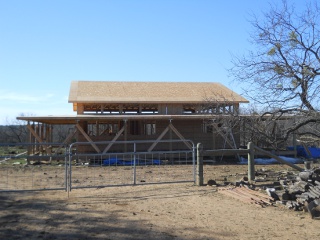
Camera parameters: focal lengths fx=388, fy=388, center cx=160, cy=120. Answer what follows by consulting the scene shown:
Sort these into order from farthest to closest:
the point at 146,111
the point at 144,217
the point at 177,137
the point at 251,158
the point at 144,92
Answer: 1. the point at 146,111
2. the point at 144,92
3. the point at 177,137
4. the point at 251,158
5. the point at 144,217

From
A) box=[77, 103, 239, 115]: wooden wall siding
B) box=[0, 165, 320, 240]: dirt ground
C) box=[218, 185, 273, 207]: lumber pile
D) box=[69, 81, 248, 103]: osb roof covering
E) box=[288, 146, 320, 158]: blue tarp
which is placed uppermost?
box=[69, 81, 248, 103]: osb roof covering

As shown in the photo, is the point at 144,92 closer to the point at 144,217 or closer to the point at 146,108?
the point at 146,108

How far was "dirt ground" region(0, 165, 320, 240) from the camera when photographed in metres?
6.98

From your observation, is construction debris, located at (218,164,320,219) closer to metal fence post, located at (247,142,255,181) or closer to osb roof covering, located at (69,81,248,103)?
metal fence post, located at (247,142,255,181)

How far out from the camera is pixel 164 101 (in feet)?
87.6

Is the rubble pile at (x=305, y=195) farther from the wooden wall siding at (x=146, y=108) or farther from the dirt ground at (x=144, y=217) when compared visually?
the wooden wall siding at (x=146, y=108)

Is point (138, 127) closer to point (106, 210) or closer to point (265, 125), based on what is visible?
point (265, 125)

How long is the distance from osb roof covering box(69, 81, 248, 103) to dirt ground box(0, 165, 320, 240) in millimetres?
15213

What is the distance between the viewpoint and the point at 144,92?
28.3 meters

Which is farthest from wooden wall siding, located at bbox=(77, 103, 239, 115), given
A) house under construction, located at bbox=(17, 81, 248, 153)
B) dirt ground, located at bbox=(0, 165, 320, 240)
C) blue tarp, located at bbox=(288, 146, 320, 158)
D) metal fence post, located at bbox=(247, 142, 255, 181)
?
dirt ground, located at bbox=(0, 165, 320, 240)

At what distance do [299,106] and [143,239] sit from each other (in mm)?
5737

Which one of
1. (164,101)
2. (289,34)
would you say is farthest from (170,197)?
(164,101)

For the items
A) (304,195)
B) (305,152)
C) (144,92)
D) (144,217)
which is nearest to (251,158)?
(304,195)

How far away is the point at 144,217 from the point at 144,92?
20564 mm
